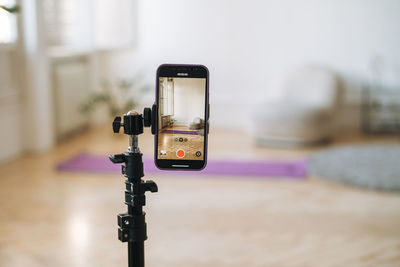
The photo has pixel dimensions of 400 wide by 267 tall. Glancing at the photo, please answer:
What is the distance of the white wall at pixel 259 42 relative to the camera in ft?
19.2

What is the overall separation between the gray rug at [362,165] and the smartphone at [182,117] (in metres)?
2.83

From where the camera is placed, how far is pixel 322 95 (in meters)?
5.42

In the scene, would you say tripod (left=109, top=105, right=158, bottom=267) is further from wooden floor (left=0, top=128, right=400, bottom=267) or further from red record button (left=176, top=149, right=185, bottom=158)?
wooden floor (left=0, top=128, right=400, bottom=267)

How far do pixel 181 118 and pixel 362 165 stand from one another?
3.40m

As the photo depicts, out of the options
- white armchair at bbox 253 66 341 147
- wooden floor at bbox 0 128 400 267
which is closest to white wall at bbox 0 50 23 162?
wooden floor at bbox 0 128 400 267

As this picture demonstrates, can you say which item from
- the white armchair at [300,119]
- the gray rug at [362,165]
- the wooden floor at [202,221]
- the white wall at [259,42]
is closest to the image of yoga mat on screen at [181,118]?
the wooden floor at [202,221]

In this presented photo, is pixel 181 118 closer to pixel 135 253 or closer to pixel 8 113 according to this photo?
pixel 135 253

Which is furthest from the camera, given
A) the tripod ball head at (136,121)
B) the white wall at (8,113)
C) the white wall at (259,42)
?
the white wall at (259,42)

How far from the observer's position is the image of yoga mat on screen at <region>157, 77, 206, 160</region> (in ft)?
3.92

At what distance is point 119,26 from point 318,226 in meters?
3.65

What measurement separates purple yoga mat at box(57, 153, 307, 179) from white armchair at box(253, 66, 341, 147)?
579 mm

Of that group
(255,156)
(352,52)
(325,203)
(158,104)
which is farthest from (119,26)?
(158,104)

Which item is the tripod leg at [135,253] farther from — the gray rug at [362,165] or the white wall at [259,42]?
the white wall at [259,42]

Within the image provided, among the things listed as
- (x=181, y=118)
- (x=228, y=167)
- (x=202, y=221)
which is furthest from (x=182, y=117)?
(x=228, y=167)
